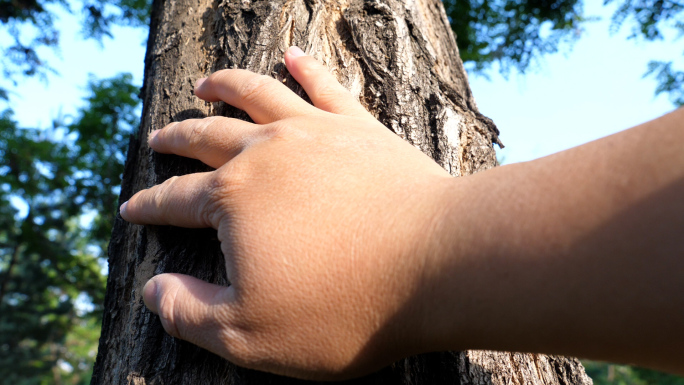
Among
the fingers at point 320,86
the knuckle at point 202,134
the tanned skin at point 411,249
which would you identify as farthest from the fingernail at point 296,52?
the knuckle at point 202,134

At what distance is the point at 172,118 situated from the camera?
1650mm

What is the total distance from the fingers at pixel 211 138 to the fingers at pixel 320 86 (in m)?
0.28

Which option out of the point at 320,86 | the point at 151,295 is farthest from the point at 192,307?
the point at 320,86

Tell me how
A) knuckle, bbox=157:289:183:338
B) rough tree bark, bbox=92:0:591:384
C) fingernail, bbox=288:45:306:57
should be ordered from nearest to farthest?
knuckle, bbox=157:289:183:338, rough tree bark, bbox=92:0:591:384, fingernail, bbox=288:45:306:57

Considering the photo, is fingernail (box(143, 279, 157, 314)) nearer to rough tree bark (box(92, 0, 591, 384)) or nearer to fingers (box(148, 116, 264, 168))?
rough tree bark (box(92, 0, 591, 384))

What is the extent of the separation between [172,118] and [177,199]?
56 centimetres

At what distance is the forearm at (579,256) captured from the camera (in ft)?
2.18

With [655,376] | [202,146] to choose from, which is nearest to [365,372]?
[202,146]

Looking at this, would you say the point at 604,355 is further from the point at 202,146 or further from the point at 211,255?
the point at 202,146

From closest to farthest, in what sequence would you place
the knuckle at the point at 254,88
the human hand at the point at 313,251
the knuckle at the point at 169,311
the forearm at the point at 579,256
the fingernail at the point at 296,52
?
the forearm at the point at 579,256
the human hand at the point at 313,251
the knuckle at the point at 169,311
the knuckle at the point at 254,88
the fingernail at the point at 296,52

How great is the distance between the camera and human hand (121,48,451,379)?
36.2 inches

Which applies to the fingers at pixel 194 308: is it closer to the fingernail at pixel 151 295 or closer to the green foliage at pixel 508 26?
the fingernail at pixel 151 295

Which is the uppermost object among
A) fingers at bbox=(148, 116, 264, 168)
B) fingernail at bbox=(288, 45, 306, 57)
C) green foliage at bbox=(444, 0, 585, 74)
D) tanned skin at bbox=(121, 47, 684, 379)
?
green foliage at bbox=(444, 0, 585, 74)

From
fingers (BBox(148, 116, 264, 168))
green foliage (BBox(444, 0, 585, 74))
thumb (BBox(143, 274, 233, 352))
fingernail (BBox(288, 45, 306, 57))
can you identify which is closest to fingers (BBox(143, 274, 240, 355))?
thumb (BBox(143, 274, 233, 352))
